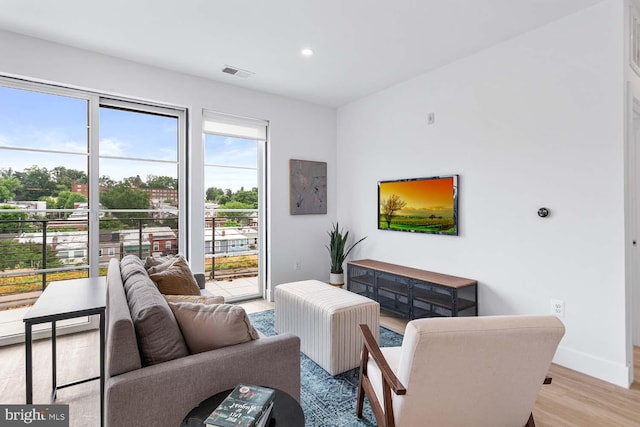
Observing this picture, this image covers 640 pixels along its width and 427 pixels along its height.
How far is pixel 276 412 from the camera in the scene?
124 cm

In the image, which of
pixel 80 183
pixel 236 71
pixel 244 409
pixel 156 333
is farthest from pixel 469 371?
pixel 80 183

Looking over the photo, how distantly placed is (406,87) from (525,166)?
167 cm

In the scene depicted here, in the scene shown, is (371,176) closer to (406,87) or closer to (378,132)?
(378,132)

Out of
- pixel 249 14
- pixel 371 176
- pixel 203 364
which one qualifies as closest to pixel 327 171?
pixel 371 176

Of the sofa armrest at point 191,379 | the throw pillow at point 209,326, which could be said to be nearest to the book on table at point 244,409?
the sofa armrest at point 191,379

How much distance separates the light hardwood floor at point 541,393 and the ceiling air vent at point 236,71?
9.69 feet

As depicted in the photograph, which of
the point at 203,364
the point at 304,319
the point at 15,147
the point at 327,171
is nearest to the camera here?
the point at 203,364

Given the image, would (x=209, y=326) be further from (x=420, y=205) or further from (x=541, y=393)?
(x=420, y=205)

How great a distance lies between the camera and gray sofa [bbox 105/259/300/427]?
3.99 ft

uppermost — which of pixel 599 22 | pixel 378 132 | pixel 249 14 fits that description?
pixel 249 14

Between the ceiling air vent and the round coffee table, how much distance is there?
319 centimetres

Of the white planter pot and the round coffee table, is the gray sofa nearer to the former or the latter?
the round coffee table

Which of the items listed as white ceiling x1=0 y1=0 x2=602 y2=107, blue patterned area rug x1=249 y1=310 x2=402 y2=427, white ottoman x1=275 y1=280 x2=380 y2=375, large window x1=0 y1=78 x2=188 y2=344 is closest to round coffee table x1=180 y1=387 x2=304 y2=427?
blue patterned area rug x1=249 y1=310 x2=402 y2=427

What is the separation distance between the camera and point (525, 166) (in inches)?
112
